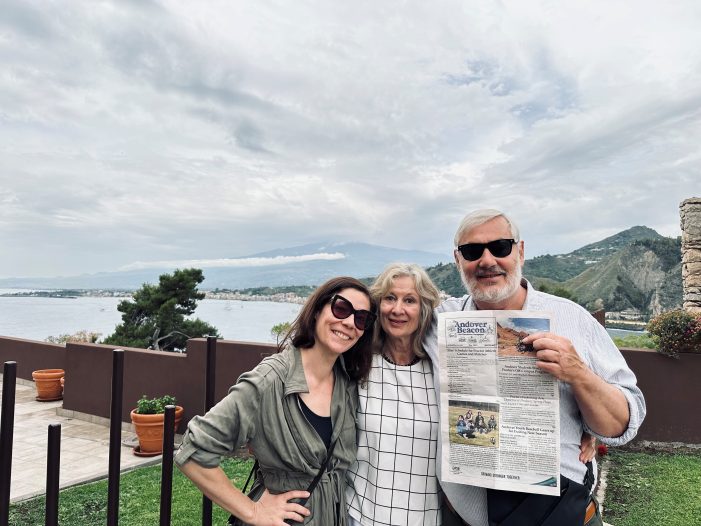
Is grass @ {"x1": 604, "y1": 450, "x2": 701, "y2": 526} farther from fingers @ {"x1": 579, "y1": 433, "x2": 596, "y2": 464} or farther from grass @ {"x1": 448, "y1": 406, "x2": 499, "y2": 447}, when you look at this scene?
grass @ {"x1": 448, "y1": 406, "x2": 499, "y2": 447}

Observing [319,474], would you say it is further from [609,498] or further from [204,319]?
[204,319]

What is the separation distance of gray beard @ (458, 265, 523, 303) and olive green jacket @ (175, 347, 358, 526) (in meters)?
0.66

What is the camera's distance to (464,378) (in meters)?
1.41

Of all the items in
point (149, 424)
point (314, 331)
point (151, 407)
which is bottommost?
point (149, 424)

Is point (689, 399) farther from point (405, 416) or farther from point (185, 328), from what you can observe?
point (185, 328)

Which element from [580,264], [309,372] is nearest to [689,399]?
[309,372]

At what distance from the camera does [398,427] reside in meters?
1.66

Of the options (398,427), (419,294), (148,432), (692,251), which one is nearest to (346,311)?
(419,294)

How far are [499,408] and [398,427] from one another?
17.6 inches

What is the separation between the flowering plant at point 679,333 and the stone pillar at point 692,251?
14.2 feet

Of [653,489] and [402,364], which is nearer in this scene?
[402,364]

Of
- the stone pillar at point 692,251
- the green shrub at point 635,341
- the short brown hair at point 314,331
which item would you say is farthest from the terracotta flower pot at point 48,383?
the stone pillar at point 692,251

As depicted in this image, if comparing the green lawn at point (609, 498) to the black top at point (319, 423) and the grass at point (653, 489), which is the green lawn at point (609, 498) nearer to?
the grass at point (653, 489)

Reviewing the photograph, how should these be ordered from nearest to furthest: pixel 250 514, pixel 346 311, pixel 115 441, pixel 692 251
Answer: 1. pixel 250 514
2. pixel 115 441
3. pixel 346 311
4. pixel 692 251
